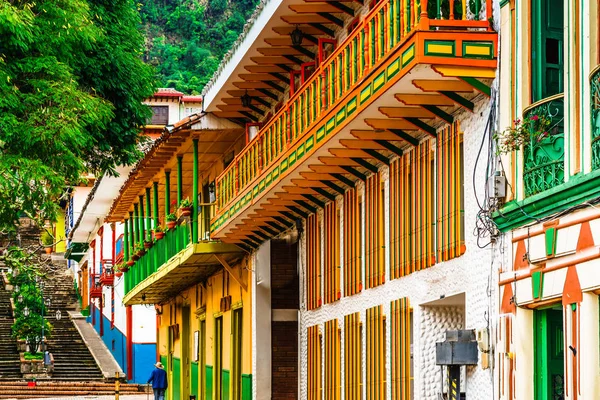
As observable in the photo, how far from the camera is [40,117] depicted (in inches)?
820

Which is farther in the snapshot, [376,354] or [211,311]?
[211,311]

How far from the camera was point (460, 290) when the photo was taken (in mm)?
16234

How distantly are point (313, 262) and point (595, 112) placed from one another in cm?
1237

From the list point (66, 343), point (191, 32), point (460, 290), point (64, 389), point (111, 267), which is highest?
point (191, 32)

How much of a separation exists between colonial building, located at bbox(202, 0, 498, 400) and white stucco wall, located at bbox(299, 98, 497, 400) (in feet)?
0.07

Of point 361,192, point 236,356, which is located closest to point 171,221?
point 236,356

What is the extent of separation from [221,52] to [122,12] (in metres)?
70.4

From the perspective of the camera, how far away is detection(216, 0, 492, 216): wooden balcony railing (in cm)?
1478

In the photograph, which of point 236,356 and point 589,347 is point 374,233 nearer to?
point 589,347

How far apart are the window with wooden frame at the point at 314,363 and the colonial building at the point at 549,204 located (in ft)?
31.5

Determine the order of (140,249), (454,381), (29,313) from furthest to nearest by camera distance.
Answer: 1. (29,313)
2. (140,249)
3. (454,381)

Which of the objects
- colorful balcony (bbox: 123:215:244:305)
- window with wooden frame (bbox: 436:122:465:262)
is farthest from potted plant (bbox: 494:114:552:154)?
colorful balcony (bbox: 123:215:244:305)

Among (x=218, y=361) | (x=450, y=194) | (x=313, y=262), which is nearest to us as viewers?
(x=450, y=194)

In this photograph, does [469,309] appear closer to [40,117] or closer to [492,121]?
[492,121]
